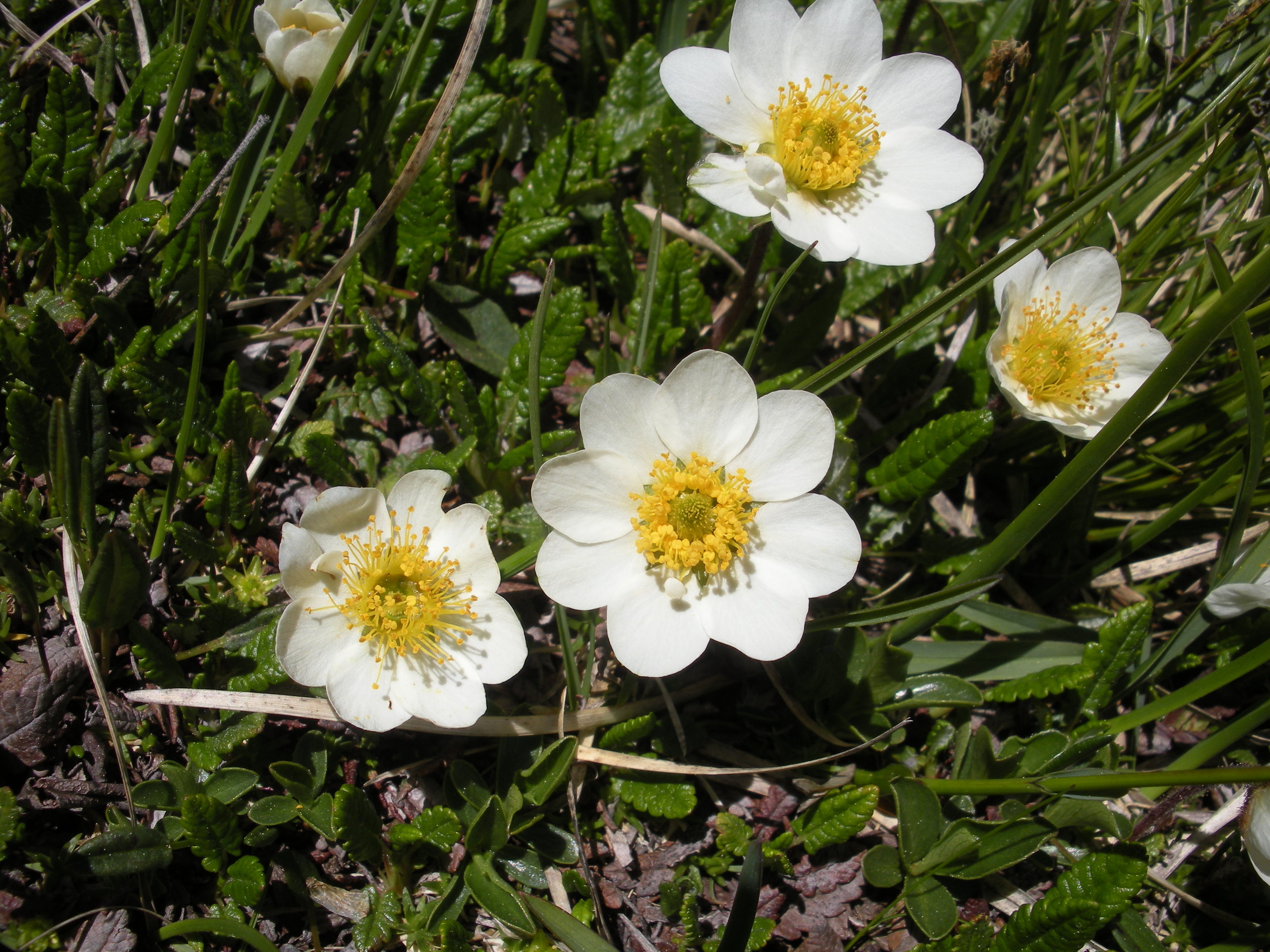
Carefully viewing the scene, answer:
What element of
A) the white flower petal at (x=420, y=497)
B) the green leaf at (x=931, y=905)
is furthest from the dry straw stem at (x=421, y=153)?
the green leaf at (x=931, y=905)

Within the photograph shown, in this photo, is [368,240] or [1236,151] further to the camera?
[1236,151]

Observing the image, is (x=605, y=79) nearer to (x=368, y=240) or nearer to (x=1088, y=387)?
(x=368, y=240)

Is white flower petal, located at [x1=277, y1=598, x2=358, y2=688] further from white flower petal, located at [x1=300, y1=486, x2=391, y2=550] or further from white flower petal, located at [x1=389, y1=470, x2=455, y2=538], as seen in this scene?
white flower petal, located at [x1=389, y1=470, x2=455, y2=538]

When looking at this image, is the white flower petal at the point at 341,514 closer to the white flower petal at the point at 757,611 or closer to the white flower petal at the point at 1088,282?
the white flower petal at the point at 757,611

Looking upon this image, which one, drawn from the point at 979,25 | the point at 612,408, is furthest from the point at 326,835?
the point at 979,25

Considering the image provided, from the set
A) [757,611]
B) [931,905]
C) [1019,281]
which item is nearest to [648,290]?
[757,611]

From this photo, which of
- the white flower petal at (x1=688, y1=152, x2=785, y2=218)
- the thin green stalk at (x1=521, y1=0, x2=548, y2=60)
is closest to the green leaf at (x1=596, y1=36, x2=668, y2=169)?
the thin green stalk at (x1=521, y1=0, x2=548, y2=60)
